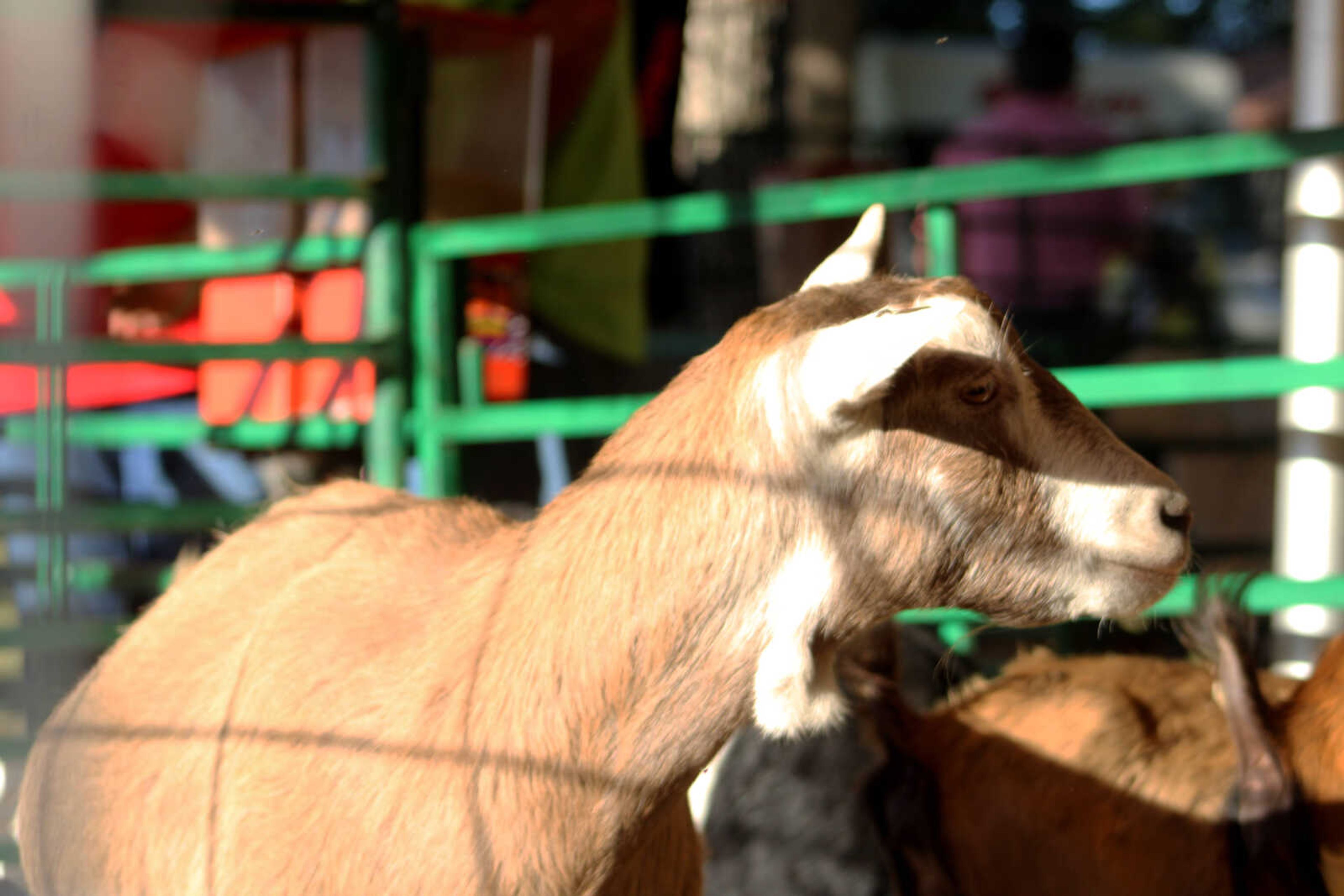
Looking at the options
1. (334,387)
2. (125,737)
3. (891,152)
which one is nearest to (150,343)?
(334,387)

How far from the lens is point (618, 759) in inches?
78.7

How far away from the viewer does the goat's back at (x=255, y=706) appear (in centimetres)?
211

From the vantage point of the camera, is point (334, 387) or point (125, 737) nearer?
point (125, 737)

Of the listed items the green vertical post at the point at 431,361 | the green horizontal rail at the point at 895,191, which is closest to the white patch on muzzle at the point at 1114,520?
the green horizontal rail at the point at 895,191

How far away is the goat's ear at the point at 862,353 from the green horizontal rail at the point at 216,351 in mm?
2117

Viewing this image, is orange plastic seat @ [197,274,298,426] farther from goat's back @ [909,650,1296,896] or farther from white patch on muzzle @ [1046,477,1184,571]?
white patch on muzzle @ [1046,477,1184,571]

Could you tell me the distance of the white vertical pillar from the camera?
3.40 meters

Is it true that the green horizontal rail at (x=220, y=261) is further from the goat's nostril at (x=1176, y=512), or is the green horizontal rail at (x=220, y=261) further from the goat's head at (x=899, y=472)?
the goat's nostril at (x=1176, y=512)

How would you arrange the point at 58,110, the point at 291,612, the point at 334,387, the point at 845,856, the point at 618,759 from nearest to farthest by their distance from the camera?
the point at 618,759 < the point at 291,612 < the point at 845,856 < the point at 58,110 < the point at 334,387

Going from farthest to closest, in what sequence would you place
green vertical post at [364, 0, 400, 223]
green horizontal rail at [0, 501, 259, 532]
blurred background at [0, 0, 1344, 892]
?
1. green horizontal rail at [0, 501, 259, 532]
2. green vertical post at [364, 0, 400, 223]
3. blurred background at [0, 0, 1344, 892]

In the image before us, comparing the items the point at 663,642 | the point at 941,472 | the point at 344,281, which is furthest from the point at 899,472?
the point at 344,281

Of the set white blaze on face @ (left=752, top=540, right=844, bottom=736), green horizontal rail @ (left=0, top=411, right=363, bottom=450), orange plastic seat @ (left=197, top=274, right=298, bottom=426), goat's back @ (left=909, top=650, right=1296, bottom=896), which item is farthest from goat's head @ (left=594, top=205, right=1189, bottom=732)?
orange plastic seat @ (left=197, top=274, right=298, bottom=426)

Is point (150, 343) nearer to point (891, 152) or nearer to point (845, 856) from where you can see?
point (845, 856)

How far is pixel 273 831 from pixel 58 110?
7.22 feet
